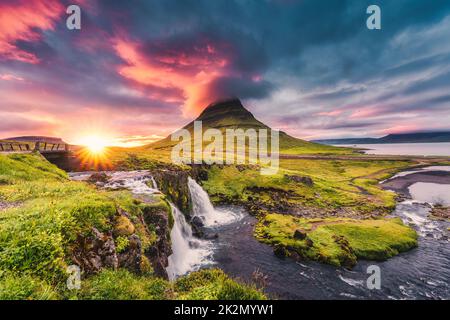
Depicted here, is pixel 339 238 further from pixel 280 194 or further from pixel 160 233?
pixel 280 194

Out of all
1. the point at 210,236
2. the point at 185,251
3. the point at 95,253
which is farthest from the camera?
the point at 210,236

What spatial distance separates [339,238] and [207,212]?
83.4 feet

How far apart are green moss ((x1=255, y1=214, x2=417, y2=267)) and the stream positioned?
4.16 ft

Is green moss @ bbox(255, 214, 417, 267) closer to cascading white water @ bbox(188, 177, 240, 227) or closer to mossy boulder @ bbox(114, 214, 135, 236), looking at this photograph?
cascading white water @ bbox(188, 177, 240, 227)

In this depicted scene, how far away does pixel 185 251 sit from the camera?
28.7m

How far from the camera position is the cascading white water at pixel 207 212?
42675 mm

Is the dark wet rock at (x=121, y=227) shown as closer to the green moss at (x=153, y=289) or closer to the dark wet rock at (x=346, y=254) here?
the green moss at (x=153, y=289)

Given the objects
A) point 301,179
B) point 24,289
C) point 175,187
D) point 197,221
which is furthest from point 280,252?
point 301,179

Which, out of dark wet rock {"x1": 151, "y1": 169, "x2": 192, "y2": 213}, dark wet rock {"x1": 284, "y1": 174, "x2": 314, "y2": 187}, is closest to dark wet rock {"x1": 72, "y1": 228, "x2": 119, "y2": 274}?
dark wet rock {"x1": 151, "y1": 169, "x2": 192, "y2": 213}

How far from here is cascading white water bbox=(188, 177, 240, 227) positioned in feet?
140
